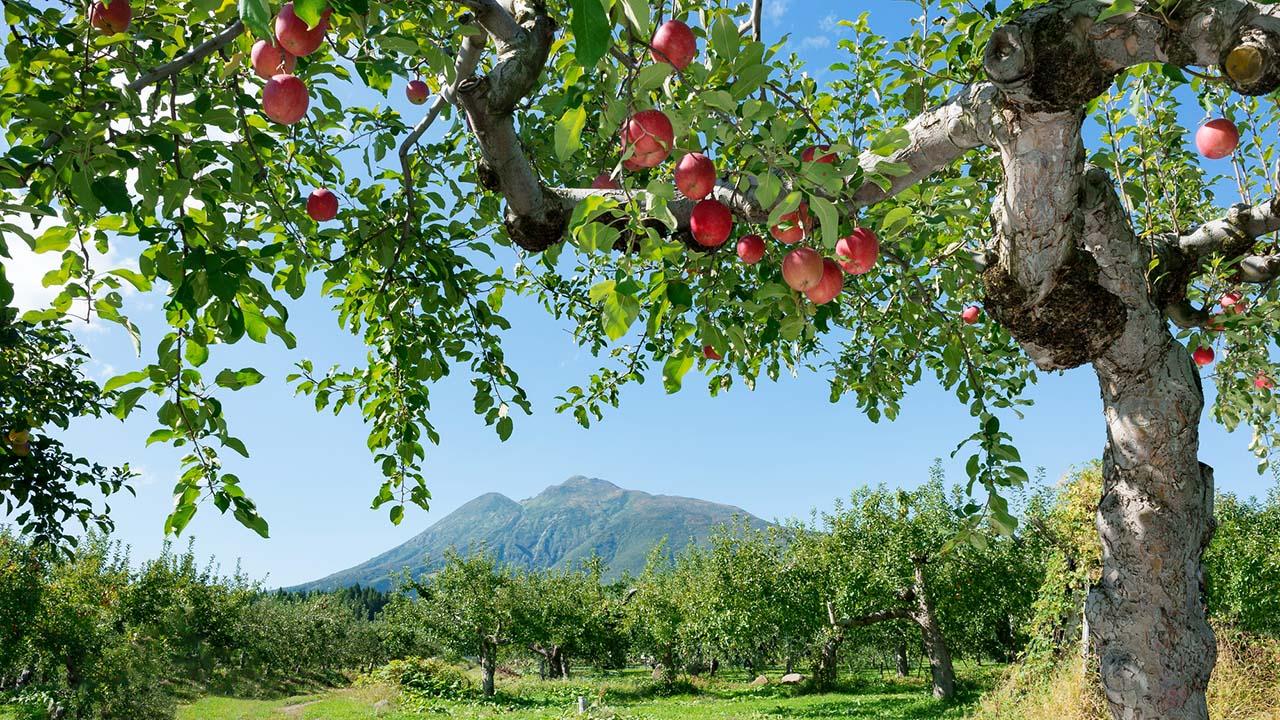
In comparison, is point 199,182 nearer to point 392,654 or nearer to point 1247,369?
point 1247,369

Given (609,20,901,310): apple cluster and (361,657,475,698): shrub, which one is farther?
(361,657,475,698): shrub

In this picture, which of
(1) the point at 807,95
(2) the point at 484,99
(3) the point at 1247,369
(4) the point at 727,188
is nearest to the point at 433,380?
(2) the point at 484,99

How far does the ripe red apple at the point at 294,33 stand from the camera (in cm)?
190

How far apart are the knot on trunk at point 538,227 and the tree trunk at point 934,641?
20786 mm

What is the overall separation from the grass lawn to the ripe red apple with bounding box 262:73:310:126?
1366 centimetres

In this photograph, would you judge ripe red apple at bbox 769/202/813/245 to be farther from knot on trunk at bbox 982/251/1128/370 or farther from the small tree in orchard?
the small tree in orchard

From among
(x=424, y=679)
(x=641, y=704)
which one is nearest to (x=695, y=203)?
(x=641, y=704)

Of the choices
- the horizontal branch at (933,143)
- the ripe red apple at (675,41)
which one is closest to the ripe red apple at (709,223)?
the ripe red apple at (675,41)

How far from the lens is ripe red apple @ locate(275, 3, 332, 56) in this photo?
1897 millimetres

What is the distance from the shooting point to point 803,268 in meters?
1.79

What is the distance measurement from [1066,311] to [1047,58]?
128 cm

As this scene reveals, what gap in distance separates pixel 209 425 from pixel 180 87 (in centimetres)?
114

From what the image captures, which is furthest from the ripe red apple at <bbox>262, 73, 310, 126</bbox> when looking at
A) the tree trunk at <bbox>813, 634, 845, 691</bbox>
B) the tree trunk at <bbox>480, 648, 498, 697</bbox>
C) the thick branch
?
the tree trunk at <bbox>813, 634, 845, 691</bbox>

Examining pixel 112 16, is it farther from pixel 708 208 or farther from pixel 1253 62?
pixel 1253 62
